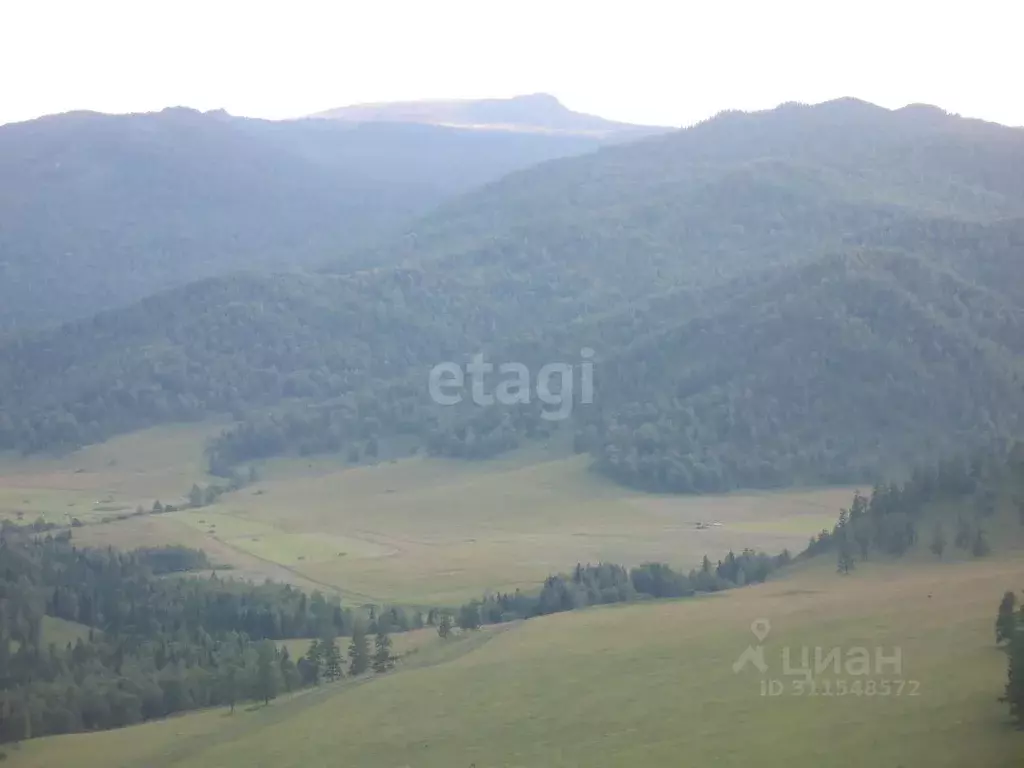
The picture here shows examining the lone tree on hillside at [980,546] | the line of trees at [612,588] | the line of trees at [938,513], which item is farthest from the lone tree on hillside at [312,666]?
the lone tree on hillside at [980,546]

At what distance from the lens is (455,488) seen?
162 metres

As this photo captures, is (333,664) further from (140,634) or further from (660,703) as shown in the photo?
(140,634)

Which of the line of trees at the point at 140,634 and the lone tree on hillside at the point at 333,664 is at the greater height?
the lone tree on hillside at the point at 333,664

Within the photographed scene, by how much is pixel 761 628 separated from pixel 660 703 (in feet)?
35.7

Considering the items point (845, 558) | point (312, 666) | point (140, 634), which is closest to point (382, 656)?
point (312, 666)

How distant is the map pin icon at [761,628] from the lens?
65.1m

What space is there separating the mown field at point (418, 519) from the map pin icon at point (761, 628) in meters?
37.8

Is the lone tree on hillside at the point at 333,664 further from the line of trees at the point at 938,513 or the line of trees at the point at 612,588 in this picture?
the line of trees at the point at 938,513

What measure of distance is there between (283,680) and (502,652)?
43.6 ft

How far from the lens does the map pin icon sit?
65.1 meters

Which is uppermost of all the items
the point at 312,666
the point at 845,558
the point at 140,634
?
Result: the point at 845,558

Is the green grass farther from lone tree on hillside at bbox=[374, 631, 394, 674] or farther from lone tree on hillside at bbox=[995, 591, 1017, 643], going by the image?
lone tree on hillside at bbox=[995, 591, 1017, 643]

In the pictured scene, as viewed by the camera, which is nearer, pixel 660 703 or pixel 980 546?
pixel 660 703

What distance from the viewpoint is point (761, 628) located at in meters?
66.7
